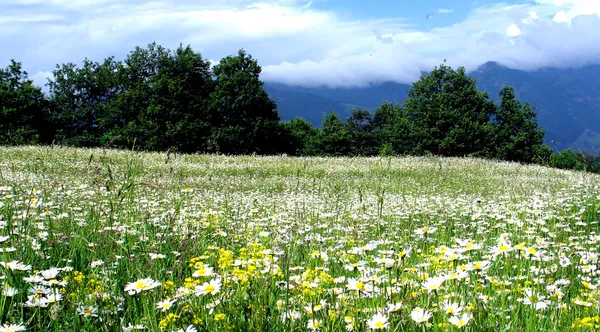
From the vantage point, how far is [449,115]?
58.4 metres

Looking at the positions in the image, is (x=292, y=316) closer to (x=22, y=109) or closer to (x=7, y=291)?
(x=7, y=291)

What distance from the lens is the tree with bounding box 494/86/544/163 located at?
5869 centimetres

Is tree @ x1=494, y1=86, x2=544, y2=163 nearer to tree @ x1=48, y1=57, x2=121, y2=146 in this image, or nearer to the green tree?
the green tree

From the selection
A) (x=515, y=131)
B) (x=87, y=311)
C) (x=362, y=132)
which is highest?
(x=362, y=132)

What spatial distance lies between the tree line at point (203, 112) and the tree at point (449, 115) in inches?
5.0

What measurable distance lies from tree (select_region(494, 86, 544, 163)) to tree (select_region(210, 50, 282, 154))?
28375 mm

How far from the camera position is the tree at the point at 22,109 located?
52.6 metres

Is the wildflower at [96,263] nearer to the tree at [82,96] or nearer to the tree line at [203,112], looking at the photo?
the tree line at [203,112]

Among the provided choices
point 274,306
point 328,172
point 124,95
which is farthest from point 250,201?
point 124,95

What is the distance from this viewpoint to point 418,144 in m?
59.8

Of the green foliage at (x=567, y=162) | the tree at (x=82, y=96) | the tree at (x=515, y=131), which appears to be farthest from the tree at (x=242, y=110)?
the tree at (x=515, y=131)

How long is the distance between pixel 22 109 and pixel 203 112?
22318 millimetres

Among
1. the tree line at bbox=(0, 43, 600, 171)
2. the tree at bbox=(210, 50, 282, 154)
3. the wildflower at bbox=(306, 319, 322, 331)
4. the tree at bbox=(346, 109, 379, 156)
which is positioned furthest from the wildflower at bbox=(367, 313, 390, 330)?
the tree at bbox=(346, 109, 379, 156)

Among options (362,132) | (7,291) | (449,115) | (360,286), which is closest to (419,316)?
(360,286)
